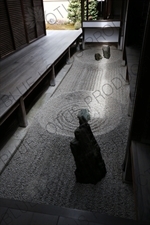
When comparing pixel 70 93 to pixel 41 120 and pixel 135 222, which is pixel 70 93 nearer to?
pixel 41 120

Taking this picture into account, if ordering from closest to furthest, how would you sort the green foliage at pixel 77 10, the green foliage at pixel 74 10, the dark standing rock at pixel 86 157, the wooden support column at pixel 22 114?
the dark standing rock at pixel 86 157 → the wooden support column at pixel 22 114 → the green foliage at pixel 77 10 → the green foliage at pixel 74 10

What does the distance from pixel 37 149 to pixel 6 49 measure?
2.57 meters

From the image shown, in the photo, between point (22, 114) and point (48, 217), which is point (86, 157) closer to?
point (48, 217)

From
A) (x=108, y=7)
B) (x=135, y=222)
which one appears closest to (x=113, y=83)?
(x=135, y=222)

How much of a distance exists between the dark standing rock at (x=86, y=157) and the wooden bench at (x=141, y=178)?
379 millimetres

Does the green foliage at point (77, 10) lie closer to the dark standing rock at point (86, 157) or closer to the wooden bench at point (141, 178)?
the dark standing rock at point (86, 157)

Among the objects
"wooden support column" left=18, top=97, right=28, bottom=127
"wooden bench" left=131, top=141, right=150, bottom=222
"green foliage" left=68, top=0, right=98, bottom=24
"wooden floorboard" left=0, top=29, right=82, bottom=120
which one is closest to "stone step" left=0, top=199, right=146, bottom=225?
"wooden bench" left=131, top=141, right=150, bottom=222

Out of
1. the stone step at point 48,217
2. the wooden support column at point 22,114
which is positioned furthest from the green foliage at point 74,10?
the stone step at point 48,217

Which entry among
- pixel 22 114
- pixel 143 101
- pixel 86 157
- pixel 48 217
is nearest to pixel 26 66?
pixel 22 114

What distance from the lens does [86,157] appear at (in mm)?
1591

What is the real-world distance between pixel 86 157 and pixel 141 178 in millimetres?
517

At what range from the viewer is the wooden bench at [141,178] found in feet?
3.42

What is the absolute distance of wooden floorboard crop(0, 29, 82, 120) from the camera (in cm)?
235

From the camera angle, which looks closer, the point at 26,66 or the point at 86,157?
the point at 86,157
